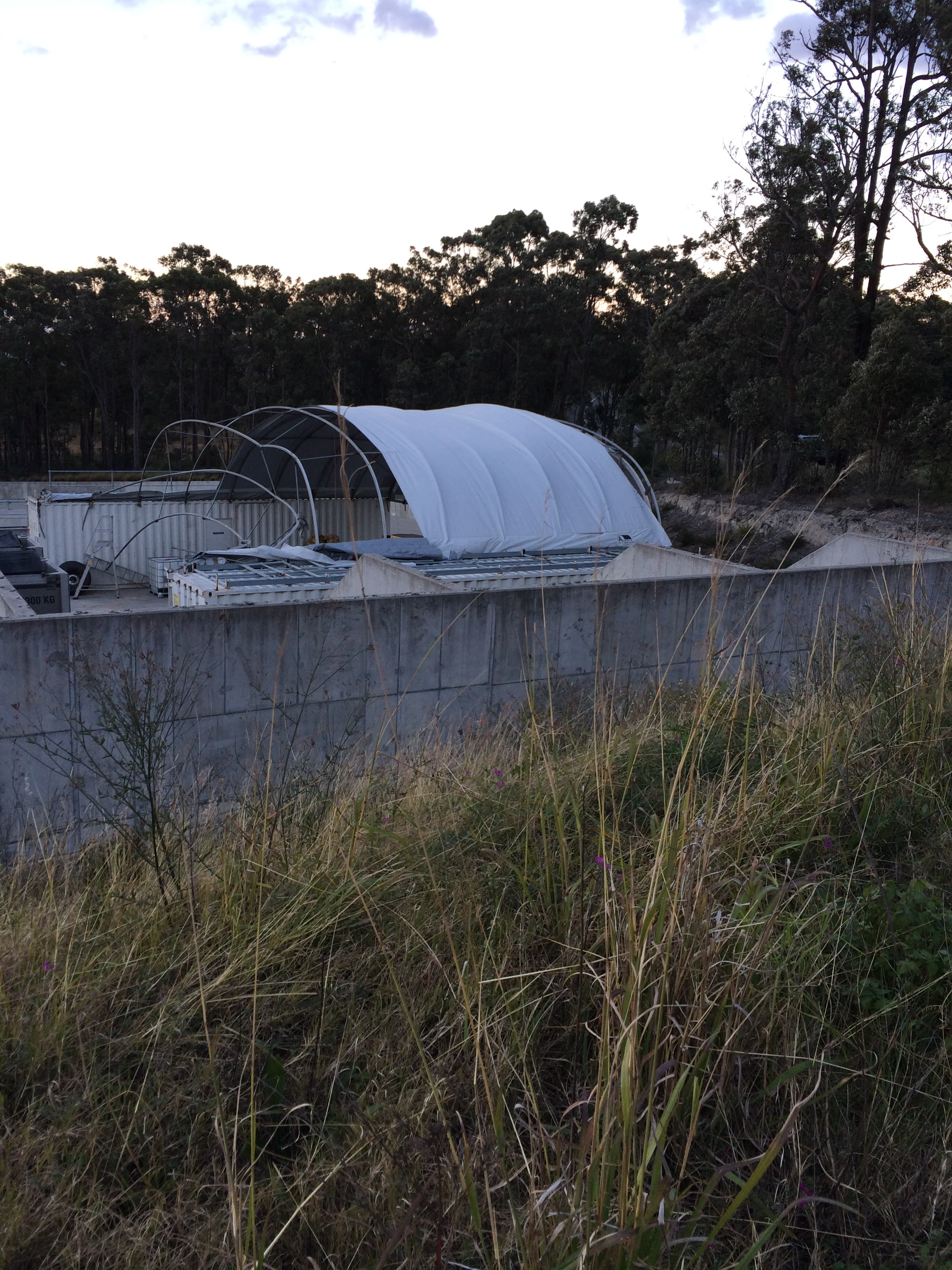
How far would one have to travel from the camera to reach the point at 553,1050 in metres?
2.11

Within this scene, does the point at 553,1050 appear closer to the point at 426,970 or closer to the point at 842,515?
the point at 426,970

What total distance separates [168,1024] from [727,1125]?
1.30m

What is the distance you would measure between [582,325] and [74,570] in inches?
990

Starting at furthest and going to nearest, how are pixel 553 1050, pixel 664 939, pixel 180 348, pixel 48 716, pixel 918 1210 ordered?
pixel 180 348, pixel 48 716, pixel 553 1050, pixel 664 939, pixel 918 1210

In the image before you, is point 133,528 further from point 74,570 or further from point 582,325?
point 582,325

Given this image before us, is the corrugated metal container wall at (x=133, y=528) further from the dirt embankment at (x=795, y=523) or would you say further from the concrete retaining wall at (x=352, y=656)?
the concrete retaining wall at (x=352, y=656)

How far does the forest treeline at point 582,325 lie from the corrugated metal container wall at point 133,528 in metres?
10.2

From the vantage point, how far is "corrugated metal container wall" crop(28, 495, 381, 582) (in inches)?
809

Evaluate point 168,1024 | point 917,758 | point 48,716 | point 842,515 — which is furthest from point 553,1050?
point 842,515

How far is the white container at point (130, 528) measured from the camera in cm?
2055

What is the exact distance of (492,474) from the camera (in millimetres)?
16531

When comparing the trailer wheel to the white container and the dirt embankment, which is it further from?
the dirt embankment

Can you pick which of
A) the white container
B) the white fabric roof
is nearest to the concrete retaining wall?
the white fabric roof

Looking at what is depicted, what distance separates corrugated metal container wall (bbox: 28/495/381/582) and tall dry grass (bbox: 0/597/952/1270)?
58.8 ft
